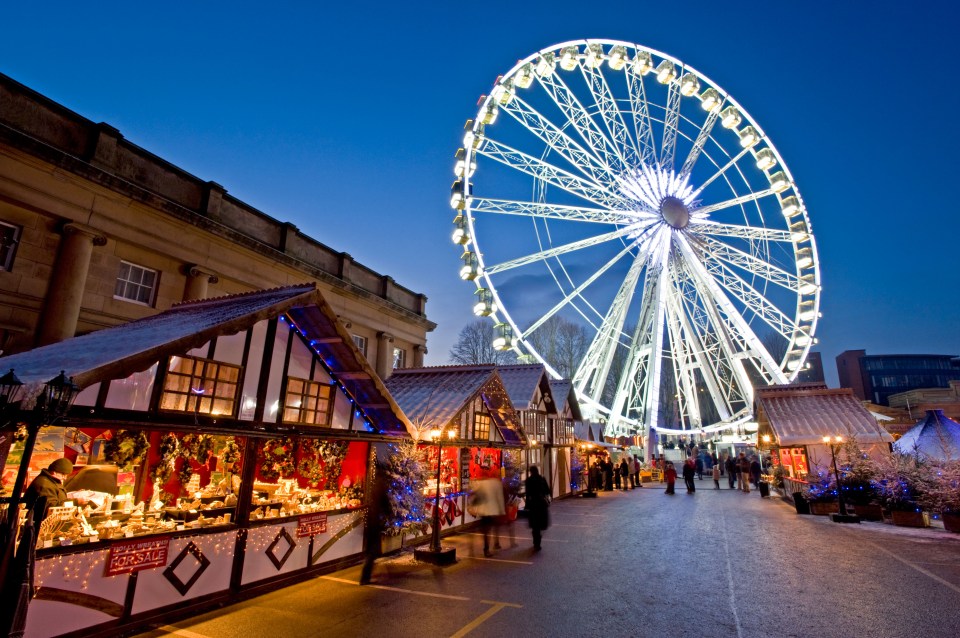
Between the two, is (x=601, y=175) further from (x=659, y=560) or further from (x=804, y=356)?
(x=659, y=560)

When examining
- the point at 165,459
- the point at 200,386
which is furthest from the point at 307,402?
the point at 165,459

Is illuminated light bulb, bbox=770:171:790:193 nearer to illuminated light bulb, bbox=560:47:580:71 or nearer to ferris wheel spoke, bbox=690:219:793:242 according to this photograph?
ferris wheel spoke, bbox=690:219:793:242

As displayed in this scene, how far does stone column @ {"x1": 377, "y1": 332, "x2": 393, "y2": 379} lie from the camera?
71.8ft

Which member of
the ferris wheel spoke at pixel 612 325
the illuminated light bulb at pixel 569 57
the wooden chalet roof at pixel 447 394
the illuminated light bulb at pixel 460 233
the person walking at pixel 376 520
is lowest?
the person walking at pixel 376 520

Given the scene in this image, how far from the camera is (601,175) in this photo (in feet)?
77.7

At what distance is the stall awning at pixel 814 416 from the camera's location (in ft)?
65.0

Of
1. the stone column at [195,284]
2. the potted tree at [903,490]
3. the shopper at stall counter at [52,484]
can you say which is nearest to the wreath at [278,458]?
the shopper at stall counter at [52,484]

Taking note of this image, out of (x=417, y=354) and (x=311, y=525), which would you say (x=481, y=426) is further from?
(x=417, y=354)

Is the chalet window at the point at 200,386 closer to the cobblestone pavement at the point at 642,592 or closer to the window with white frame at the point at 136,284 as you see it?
the cobblestone pavement at the point at 642,592

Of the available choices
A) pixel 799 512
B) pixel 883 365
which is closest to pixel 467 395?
pixel 799 512

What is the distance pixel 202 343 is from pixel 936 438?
87.3ft

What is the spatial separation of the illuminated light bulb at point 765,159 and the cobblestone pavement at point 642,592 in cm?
1660

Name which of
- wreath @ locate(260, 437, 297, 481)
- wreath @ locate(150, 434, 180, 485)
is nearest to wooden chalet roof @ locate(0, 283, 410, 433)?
wreath @ locate(260, 437, 297, 481)

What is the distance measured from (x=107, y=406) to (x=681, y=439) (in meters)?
60.2
